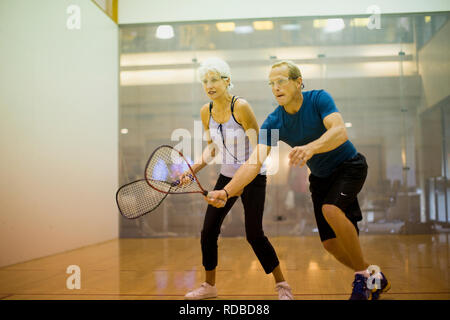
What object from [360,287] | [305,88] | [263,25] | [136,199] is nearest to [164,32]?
[263,25]

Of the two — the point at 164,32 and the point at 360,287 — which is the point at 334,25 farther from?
the point at 360,287

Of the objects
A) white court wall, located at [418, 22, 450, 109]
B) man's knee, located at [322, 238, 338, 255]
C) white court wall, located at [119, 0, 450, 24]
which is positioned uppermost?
white court wall, located at [119, 0, 450, 24]

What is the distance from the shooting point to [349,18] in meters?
5.50

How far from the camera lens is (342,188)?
1927 mm

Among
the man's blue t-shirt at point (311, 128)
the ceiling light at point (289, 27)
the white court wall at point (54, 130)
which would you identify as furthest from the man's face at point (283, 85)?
the ceiling light at point (289, 27)

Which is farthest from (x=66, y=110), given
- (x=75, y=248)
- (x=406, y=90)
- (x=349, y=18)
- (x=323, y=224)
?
(x=406, y=90)

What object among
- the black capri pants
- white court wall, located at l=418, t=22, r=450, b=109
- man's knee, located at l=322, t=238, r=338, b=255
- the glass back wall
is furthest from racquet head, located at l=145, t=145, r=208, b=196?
white court wall, located at l=418, t=22, r=450, b=109

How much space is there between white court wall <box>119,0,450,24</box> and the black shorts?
154 inches

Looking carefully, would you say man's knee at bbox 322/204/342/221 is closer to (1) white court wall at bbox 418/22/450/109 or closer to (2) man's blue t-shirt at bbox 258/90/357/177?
(2) man's blue t-shirt at bbox 258/90/357/177

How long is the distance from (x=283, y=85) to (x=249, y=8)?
3.91 m

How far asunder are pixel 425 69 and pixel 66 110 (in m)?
4.10

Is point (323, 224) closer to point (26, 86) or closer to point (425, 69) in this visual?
point (26, 86)

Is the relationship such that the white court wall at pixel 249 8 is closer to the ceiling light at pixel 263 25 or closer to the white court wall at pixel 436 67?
the ceiling light at pixel 263 25

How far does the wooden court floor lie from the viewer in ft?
7.82
